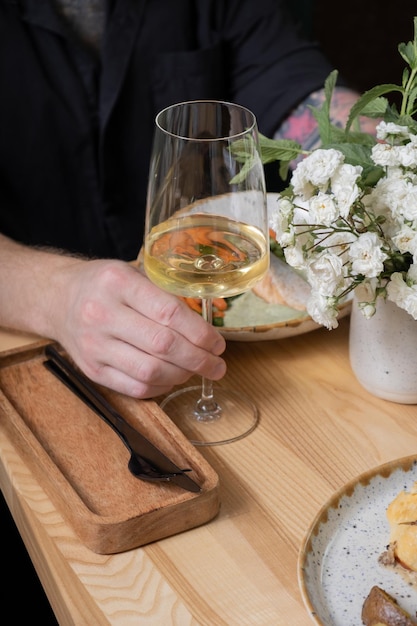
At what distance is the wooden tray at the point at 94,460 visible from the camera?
2.91 feet

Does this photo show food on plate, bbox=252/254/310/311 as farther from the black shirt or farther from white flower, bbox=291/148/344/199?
the black shirt

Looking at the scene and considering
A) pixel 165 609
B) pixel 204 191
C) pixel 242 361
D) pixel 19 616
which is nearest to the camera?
pixel 165 609

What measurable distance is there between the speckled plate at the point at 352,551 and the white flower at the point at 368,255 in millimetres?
212

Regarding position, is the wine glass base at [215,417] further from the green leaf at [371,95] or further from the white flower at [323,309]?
the green leaf at [371,95]

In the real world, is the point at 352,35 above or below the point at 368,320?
below

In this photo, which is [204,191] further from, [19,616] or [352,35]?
[352,35]

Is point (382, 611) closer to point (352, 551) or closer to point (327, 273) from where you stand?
point (352, 551)

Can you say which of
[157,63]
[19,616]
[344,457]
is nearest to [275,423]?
[344,457]

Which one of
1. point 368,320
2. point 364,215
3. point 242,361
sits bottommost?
point 242,361

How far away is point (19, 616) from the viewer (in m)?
1.52

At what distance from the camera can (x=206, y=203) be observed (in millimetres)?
962

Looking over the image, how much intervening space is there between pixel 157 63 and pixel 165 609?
1.43 m

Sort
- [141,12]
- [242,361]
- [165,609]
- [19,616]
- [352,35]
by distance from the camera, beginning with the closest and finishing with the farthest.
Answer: [165,609], [242,361], [19,616], [141,12], [352,35]

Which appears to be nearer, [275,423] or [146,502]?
[146,502]
